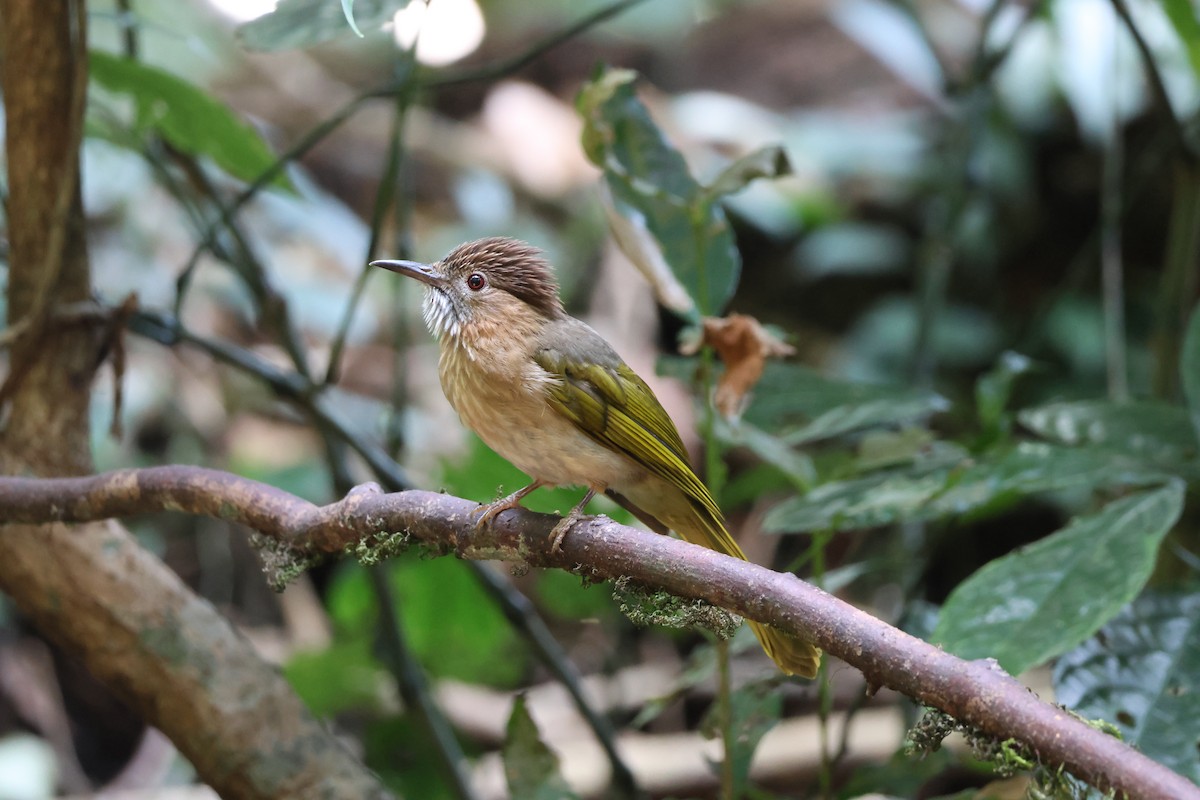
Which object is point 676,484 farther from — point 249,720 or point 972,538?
point 972,538

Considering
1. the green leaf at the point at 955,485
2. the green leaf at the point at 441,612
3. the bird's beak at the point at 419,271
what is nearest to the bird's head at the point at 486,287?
the bird's beak at the point at 419,271

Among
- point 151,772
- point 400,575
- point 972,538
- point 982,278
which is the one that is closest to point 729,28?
point 982,278

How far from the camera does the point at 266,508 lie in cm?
192

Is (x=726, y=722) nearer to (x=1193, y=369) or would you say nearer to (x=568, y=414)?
(x=568, y=414)

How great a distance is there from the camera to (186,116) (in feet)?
8.61

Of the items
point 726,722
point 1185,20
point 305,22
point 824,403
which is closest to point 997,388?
point 824,403

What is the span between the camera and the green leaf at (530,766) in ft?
7.80

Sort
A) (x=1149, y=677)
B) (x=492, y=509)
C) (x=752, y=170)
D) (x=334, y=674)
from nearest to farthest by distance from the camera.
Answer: (x=492, y=509) → (x=1149, y=677) → (x=752, y=170) → (x=334, y=674)

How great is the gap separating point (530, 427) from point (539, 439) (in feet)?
0.11

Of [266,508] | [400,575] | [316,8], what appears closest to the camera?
[266,508]

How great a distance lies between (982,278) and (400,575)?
3.92m

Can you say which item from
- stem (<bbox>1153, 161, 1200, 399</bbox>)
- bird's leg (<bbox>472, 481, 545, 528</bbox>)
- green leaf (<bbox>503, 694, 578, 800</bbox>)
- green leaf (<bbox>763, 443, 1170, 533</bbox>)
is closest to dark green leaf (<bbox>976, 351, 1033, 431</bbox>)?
green leaf (<bbox>763, 443, 1170, 533</bbox>)

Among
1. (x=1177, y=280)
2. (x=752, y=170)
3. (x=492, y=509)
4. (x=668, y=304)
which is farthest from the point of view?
(x=1177, y=280)

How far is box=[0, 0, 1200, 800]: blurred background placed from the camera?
2.64 meters
